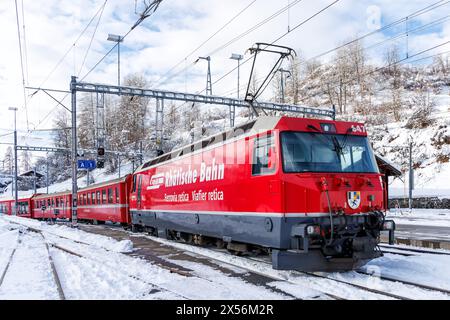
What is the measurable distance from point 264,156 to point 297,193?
111 cm

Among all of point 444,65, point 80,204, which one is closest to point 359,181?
point 80,204

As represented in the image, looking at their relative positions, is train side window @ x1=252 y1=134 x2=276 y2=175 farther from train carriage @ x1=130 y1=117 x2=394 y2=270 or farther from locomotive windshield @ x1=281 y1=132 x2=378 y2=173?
locomotive windshield @ x1=281 y1=132 x2=378 y2=173

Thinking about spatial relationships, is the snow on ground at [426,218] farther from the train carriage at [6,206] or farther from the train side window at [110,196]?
the train carriage at [6,206]

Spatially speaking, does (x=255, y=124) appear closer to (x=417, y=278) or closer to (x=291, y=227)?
(x=291, y=227)

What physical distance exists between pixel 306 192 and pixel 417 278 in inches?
103

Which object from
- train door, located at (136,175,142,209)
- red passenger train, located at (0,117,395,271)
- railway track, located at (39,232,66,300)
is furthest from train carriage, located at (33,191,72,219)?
red passenger train, located at (0,117,395,271)

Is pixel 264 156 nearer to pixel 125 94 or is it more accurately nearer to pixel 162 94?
pixel 125 94

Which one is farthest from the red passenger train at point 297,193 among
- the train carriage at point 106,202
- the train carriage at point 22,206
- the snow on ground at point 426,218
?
the train carriage at point 22,206

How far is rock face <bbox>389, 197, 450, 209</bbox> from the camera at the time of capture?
36406 millimetres

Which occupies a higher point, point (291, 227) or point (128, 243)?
point (291, 227)

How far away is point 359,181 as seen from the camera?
8758 mm

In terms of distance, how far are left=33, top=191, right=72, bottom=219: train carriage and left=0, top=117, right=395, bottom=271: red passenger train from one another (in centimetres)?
2577

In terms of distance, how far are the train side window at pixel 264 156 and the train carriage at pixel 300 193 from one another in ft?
0.07

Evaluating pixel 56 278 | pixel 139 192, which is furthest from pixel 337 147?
pixel 139 192
